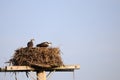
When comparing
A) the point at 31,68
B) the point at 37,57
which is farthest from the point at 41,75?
the point at 37,57

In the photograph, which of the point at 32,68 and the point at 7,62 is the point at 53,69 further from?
the point at 7,62

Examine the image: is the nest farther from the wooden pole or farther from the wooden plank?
the wooden pole

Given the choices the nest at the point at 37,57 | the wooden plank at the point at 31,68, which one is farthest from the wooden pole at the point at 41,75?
the nest at the point at 37,57

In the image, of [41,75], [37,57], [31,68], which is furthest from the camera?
[37,57]

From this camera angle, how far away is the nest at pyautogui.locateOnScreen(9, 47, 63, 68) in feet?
28.1

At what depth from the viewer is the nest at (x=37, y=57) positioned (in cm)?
858

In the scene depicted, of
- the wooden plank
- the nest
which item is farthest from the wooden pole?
the nest

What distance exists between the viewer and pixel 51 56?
923 cm

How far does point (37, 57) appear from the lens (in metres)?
8.98

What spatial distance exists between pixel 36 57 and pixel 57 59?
71 cm

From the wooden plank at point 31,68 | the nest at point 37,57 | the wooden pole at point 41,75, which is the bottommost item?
the wooden pole at point 41,75

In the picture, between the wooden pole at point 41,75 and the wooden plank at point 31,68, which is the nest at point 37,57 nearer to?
the wooden plank at point 31,68

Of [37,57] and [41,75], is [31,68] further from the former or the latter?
[37,57]

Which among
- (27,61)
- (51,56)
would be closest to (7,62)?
(27,61)
